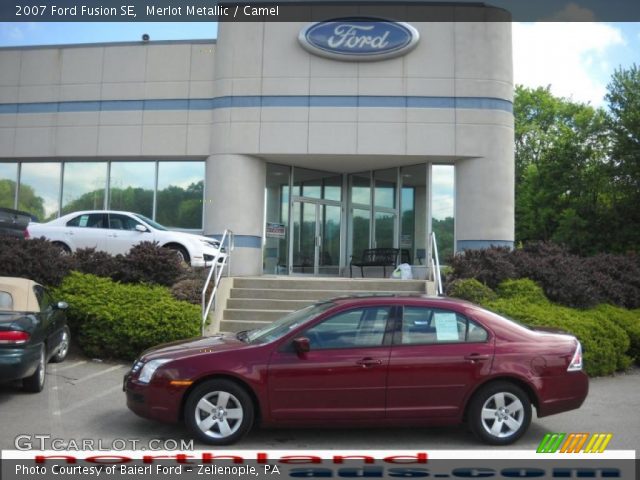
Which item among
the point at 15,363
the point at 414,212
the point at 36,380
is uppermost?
the point at 414,212

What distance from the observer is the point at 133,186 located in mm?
18047

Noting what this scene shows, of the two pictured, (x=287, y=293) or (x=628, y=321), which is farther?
(x=287, y=293)

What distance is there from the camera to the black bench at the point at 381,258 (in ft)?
57.3

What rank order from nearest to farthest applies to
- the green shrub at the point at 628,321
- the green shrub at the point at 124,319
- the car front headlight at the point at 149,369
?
the car front headlight at the point at 149,369, the green shrub at the point at 124,319, the green shrub at the point at 628,321

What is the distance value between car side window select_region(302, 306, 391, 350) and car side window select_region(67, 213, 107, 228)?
9.68m

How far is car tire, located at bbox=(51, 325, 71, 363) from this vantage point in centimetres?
984

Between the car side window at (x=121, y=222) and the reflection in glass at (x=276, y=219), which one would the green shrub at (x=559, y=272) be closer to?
the reflection in glass at (x=276, y=219)

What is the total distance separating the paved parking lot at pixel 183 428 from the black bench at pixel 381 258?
9148 mm

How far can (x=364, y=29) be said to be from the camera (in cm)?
1675

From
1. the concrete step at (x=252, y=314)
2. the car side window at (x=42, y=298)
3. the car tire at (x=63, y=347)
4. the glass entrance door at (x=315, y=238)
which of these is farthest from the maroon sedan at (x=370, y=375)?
the glass entrance door at (x=315, y=238)

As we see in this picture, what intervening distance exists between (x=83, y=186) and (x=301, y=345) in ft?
47.3

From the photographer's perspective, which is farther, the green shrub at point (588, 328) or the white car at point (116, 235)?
the white car at point (116, 235)

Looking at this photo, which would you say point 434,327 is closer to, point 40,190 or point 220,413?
point 220,413

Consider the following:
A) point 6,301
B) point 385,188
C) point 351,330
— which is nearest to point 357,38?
point 385,188
